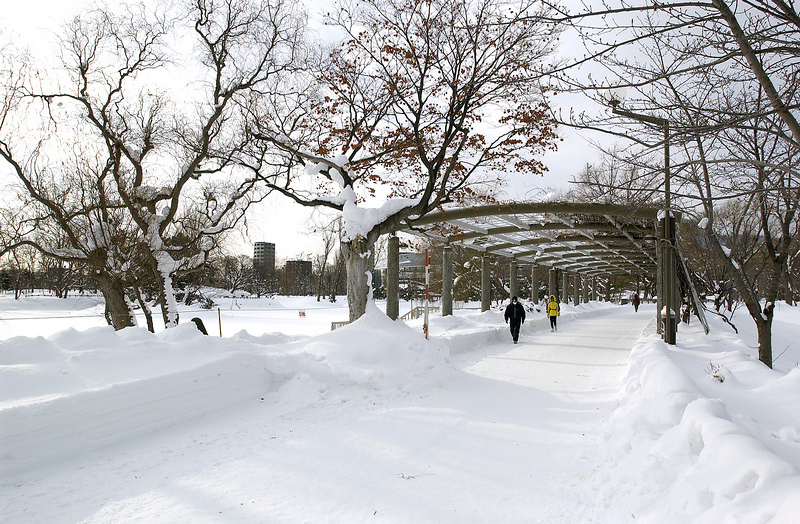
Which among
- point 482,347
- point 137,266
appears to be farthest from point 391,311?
point 137,266

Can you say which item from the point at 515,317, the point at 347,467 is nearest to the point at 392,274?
the point at 515,317

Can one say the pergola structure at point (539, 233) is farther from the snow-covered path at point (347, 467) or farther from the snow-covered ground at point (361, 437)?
the snow-covered path at point (347, 467)

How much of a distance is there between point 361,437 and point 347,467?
949 mm

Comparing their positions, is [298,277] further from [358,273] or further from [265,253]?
[358,273]

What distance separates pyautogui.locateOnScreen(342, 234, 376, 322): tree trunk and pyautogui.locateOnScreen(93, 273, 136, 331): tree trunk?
23.7 feet

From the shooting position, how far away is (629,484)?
141 inches

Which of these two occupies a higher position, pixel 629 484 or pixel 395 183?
pixel 395 183

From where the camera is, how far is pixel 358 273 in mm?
11391

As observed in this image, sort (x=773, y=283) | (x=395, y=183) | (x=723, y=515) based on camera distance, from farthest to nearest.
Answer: (x=395, y=183)
(x=773, y=283)
(x=723, y=515)

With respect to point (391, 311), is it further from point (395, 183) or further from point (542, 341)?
point (542, 341)

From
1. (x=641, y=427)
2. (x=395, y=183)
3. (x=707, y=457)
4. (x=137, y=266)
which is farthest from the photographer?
(x=137, y=266)

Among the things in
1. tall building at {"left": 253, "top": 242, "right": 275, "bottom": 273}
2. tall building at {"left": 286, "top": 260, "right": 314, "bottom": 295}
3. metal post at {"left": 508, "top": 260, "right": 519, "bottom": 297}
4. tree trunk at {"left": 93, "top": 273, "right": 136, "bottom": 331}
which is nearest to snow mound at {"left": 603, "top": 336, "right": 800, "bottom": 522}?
tree trunk at {"left": 93, "top": 273, "right": 136, "bottom": 331}

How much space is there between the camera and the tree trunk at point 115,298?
44.9 ft

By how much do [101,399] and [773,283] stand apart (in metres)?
12.2
